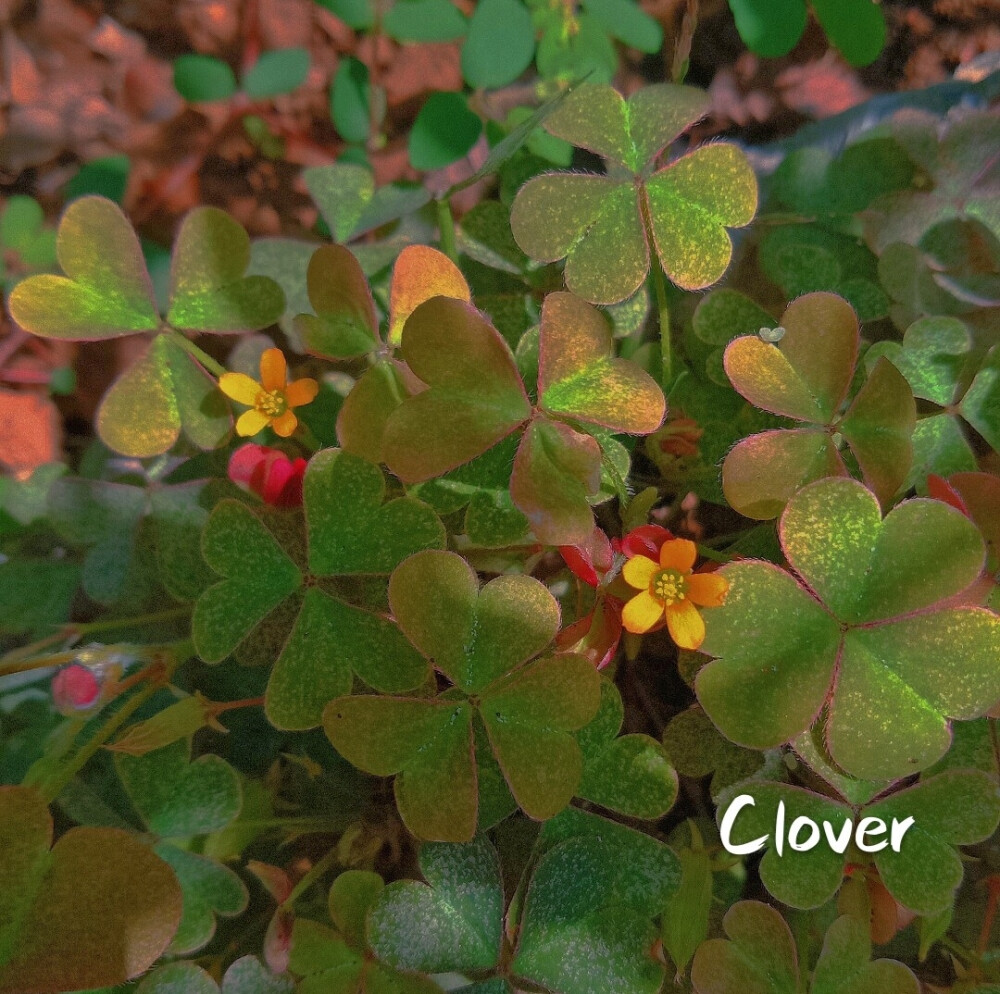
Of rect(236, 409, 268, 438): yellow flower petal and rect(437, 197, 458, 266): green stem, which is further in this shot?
rect(437, 197, 458, 266): green stem

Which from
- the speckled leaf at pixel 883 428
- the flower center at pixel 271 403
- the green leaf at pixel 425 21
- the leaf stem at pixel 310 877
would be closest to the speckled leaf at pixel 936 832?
the speckled leaf at pixel 883 428

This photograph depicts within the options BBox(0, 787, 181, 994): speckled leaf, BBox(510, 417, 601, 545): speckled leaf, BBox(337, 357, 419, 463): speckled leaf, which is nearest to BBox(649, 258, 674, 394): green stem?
BBox(510, 417, 601, 545): speckled leaf

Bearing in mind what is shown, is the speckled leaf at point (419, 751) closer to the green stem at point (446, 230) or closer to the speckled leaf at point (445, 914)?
the speckled leaf at point (445, 914)

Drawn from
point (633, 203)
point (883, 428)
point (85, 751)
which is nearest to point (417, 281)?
point (633, 203)

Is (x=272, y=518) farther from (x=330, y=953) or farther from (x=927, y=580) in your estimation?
(x=927, y=580)

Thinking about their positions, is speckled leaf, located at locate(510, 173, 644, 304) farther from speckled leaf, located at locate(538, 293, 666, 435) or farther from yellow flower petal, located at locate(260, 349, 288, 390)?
yellow flower petal, located at locate(260, 349, 288, 390)
